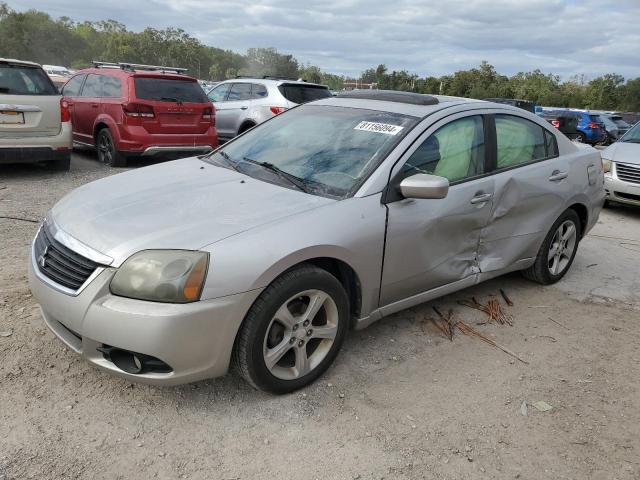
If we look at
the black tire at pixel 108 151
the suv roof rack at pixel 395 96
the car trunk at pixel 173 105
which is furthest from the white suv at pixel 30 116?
the suv roof rack at pixel 395 96

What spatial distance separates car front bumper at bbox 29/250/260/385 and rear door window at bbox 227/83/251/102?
29.9 feet

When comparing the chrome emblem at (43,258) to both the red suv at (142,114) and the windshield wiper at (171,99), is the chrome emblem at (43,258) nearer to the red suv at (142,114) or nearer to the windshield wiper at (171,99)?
the red suv at (142,114)

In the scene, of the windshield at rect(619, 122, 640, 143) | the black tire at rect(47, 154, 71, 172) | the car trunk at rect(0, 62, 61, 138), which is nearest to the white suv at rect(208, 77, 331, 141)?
the black tire at rect(47, 154, 71, 172)

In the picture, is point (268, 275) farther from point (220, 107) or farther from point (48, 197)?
point (220, 107)

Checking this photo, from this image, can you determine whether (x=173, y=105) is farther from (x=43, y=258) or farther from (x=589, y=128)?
(x=589, y=128)

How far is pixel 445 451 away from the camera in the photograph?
103 inches

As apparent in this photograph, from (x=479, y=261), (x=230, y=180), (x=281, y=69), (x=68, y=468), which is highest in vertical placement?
(x=281, y=69)

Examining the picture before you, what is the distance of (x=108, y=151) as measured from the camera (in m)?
8.89

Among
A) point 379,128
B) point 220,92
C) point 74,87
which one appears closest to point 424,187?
point 379,128

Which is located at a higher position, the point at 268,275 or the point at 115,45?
the point at 115,45

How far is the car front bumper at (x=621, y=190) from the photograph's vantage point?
7.98 m

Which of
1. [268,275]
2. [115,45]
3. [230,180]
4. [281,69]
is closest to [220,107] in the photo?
[230,180]

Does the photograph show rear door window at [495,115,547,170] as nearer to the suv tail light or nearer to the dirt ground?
the dirt ground

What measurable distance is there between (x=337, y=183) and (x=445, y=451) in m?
1.57
